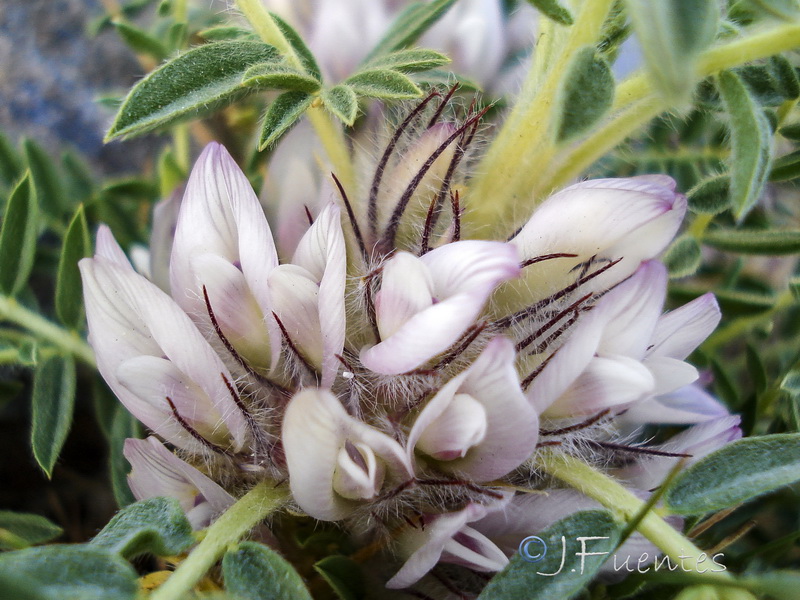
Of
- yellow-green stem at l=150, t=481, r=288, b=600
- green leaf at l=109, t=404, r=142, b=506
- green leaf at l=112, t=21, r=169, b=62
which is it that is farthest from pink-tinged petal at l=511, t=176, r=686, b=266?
green leaf at l=112, t=21, r=169, b=62

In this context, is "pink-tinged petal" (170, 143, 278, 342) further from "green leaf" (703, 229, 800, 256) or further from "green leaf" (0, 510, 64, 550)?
"green leaf" (703, 229, 800, 256)

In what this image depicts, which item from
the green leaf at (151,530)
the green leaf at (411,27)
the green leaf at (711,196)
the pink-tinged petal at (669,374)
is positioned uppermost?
the green leaf at (411,27)

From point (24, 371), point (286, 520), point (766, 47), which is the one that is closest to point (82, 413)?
point (24, 371)

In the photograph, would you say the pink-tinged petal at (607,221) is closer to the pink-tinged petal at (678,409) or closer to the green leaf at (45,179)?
the pink-tinged petal at (678,409)

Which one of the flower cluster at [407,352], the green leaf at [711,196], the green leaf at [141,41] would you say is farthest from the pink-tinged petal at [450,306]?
the green leaf at [141,41]

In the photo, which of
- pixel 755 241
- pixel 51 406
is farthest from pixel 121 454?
pixel 755 241

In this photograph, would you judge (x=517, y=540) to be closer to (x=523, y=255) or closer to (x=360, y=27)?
(x=523, y=255)

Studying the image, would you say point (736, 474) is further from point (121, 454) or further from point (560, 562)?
point (121, 454)
